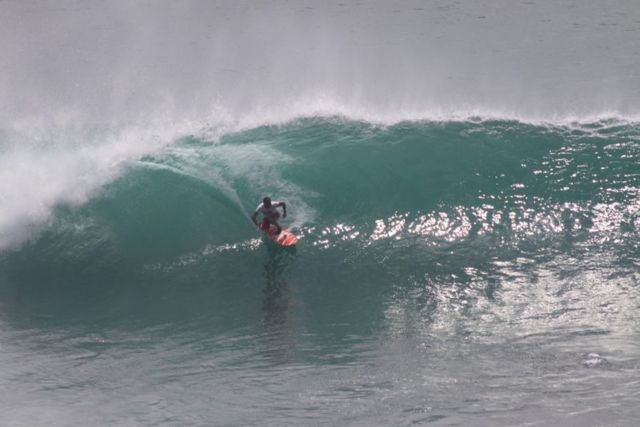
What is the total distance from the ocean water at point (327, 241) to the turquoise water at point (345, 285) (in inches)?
2.1

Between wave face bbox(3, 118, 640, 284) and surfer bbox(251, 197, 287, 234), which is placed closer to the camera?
surfer bbox(251, 197, 287, 234)

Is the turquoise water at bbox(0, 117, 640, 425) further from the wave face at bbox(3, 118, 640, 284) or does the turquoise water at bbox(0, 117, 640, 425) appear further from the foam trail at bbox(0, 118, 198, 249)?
the foam trail at bbox(0, 118, 198, 249)

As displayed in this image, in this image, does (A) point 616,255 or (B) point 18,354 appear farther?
(A) point 616,255

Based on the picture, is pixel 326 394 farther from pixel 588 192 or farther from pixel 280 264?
pixel 588 192

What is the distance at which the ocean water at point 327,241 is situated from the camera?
11.9 m

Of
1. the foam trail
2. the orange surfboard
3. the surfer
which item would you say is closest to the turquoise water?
the orange surfboard

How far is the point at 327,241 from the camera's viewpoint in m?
17.4

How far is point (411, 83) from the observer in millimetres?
26953

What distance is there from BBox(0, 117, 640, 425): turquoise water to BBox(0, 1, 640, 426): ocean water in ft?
0.17

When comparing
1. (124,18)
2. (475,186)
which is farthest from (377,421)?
(124,18)

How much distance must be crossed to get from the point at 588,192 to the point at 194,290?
930 cm

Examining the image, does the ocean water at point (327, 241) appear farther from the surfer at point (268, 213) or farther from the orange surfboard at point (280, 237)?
→ the surfer at point (268, 213)

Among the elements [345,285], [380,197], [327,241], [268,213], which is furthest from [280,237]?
[380,197]

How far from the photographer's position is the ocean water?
11898 mm
